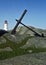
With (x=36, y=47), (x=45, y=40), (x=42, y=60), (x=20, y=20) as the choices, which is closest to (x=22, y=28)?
(x=20, y=20)

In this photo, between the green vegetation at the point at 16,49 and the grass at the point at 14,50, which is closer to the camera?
the grass at the point at 14,50

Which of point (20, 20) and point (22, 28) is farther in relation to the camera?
point (22, 28)

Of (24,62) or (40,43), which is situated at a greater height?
(40,43)

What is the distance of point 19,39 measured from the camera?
29797 millimetres

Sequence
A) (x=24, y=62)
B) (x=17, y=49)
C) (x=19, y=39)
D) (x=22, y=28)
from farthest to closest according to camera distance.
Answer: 1. (x=22, y=28)
2. (x=19, y=39)
3. (x=17, y=49)
4. (x=24, y=62)

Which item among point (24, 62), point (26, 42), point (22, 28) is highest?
point (22, 28)

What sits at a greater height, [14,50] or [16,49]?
[16,49]

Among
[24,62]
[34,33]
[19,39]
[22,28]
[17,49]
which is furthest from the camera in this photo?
[22,28]

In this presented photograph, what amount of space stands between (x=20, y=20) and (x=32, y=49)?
1409cm

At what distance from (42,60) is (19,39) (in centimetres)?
1114

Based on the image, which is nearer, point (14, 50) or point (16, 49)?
point (14, 50)

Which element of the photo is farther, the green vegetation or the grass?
the green vegetation

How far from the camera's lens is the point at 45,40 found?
30375 millimetres

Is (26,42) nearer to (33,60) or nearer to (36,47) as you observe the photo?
(36,47)
